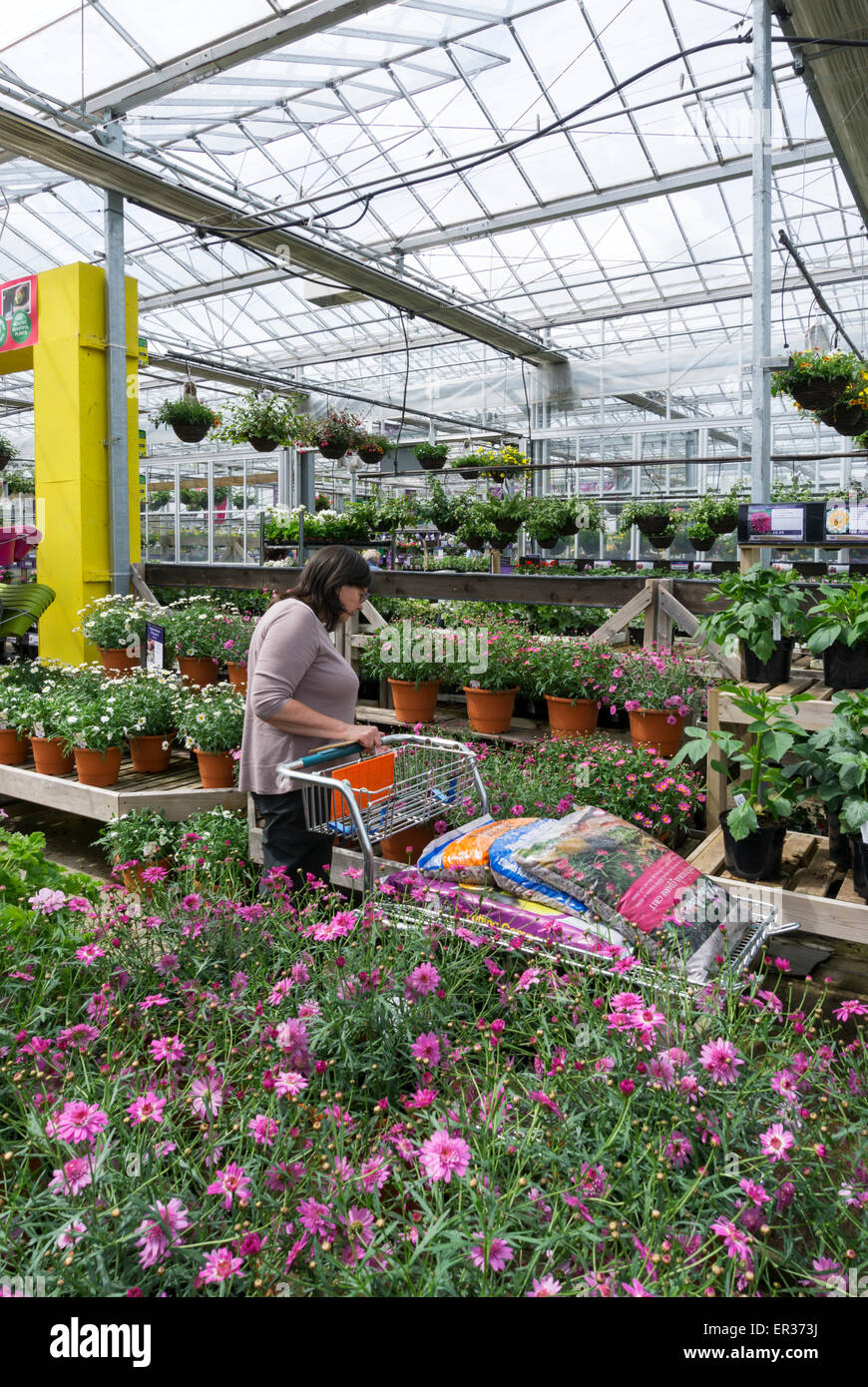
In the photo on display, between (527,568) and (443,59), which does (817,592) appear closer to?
(527,568)

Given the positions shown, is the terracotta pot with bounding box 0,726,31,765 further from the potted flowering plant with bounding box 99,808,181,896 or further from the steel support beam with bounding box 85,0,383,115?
the steel support beam with bounding box 85,0,383,115

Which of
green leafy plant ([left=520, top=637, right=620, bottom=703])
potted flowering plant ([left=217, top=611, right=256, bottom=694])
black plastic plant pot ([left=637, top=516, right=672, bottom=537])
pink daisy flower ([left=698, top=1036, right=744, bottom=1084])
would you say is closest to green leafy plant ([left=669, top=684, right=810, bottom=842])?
pink daisy flower ([left=698, top=1036, right=744, bottom=1084])

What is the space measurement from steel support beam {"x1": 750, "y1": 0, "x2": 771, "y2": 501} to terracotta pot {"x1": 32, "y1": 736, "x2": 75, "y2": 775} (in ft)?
12.3

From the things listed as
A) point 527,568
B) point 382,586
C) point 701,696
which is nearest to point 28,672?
point 382,586

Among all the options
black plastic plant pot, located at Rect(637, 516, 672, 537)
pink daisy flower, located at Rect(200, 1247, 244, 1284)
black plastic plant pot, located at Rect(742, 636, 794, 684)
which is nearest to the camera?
pink daisy flower, located at Rect(200, 1247, 244, 1284)

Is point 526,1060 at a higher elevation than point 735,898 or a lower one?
lower

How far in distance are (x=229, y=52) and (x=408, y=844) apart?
17.9 feet

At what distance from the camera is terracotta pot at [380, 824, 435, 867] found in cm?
314

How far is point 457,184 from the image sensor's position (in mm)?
9609

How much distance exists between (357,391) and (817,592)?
46.2 ft

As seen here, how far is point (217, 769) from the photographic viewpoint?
14.7ft

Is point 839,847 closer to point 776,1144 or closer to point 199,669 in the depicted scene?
point 776,1144

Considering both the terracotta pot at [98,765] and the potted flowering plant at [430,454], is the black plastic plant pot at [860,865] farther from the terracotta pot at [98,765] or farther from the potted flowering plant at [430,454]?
the potted flowering plant at [430,454]
